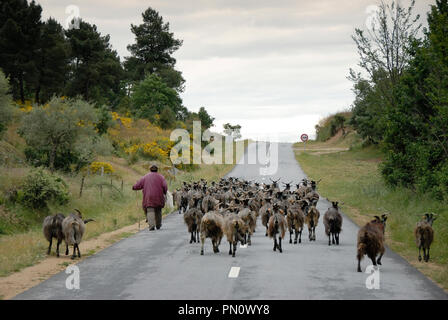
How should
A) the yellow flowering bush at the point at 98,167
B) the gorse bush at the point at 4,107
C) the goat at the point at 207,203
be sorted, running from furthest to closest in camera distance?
the yellow flowering bush at the point at 98,167 < the gorse bush at the point at 4,107 < the goat at the point at 207,203

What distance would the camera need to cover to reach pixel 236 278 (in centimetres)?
1129

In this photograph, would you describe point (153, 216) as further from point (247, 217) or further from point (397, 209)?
point (397, 209)

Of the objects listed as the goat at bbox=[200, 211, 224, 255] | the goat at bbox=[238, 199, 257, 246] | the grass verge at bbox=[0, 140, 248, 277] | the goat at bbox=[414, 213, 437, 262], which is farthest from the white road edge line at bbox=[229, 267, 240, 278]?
the grass verge at bbox=[0, 140, 248, 277]

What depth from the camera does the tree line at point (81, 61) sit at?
60.2m

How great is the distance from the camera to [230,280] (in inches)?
436

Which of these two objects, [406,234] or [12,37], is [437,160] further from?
[12,37]

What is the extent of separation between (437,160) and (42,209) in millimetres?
19284

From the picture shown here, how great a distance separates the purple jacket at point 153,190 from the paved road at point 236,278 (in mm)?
2627

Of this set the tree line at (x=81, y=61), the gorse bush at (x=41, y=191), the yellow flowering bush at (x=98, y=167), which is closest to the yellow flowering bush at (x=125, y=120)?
the tree line at (x=81, y=61)

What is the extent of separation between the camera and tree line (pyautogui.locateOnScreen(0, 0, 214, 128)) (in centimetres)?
6019

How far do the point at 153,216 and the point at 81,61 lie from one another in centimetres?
5936

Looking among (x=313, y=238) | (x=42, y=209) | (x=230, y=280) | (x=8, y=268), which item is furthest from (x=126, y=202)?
(x=230, y=280)

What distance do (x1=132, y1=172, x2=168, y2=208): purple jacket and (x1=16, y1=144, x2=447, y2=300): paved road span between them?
2.63 meters

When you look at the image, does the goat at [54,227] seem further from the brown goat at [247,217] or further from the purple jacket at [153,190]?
the brown goat at [247,217]
